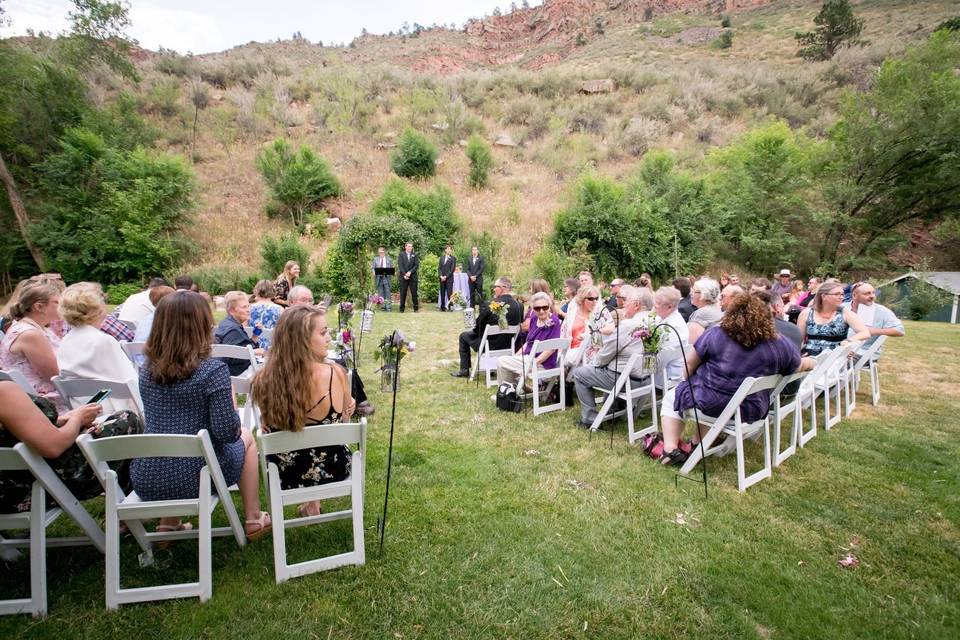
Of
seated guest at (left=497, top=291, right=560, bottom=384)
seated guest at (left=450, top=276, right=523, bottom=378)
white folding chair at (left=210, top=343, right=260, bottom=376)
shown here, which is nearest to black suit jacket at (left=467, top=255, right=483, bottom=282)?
seated guest at (left=450, top=276, right=523, bottom=378)

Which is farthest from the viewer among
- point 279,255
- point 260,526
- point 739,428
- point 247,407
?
point 279,255

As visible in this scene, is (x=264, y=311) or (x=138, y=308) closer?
(x=138, y=308)

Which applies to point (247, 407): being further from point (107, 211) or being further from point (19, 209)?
point (19, 209)

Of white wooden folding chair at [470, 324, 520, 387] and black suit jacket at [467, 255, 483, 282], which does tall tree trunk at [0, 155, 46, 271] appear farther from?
white wooden folding chair at [470, 324, 520, 387]

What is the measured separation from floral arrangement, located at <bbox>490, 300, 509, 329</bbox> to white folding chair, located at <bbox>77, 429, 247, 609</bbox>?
3927 mm

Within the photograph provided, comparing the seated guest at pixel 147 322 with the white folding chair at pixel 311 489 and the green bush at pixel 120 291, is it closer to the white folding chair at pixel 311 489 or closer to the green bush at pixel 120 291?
the white folding chair at pixel 311 489

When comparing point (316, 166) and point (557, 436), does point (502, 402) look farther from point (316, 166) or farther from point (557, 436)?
point (316, 166)

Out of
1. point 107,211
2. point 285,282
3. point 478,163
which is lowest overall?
point 285,282

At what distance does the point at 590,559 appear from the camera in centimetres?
251

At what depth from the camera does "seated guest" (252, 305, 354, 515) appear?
2.30 m

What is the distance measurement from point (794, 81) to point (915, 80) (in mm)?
15688

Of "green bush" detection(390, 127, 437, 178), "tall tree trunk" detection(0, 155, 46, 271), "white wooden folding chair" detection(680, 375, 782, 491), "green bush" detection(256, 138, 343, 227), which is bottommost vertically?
"white wooden folding chair" detection(680, 375, 782, 491)

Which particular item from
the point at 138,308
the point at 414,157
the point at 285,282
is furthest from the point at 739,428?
the point at 414,157

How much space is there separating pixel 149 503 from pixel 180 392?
53 cm
